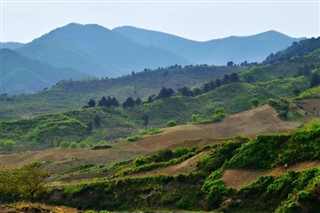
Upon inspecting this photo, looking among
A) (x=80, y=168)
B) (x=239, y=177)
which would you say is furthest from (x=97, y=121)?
(x=239, y=177)

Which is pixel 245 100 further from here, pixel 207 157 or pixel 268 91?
pixel 207 157

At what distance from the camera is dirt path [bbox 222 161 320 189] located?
3696 cm

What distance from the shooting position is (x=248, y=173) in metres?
40.5

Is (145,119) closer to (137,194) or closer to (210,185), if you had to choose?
(137,194)

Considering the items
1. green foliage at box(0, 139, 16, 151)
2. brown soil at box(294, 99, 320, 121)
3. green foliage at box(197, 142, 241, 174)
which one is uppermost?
brown soil at box(294, 99, 320, 121)

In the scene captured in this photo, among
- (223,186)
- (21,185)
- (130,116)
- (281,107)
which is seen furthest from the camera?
(130,116)

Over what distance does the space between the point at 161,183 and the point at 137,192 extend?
2.62 m

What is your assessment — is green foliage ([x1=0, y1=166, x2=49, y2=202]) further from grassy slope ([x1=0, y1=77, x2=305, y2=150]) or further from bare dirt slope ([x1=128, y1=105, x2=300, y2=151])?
grassy slope ([x1=0, y1=77, x2=305, y2=150])

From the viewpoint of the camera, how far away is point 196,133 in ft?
302

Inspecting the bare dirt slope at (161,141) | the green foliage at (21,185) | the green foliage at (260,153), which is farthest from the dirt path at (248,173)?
the bare dirt slope at (161,141)

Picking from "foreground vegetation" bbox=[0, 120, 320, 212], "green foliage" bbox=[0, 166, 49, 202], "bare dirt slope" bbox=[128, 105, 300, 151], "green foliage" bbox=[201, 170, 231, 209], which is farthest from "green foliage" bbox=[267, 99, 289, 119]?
"green foliage" bbox=[0, 166, 49, 202]

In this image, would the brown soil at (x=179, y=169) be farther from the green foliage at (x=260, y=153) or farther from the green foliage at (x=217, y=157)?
the green foliage at (x=260, y=153)

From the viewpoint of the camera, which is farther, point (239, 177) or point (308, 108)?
point (308, 108)

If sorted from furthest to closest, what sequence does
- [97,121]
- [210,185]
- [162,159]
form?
[97,121] < [162,159] < [210,185]
